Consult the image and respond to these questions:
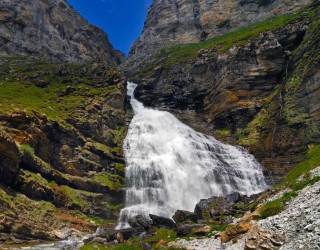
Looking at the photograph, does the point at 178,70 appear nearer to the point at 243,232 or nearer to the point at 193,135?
the point at 193,135

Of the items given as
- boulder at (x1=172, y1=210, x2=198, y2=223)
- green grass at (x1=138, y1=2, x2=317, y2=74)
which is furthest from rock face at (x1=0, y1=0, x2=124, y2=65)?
boulder at (x1=172, y1=210, x2=198, y2=223)

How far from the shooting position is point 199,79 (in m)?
88.1

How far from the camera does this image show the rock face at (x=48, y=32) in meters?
129

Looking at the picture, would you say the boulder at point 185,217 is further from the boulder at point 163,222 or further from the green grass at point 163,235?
the green grass at point 163,235

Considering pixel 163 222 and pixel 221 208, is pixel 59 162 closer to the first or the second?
pixel 163 222

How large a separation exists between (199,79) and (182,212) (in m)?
57.5

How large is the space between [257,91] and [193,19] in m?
76.9

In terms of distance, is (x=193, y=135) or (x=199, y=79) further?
(x=199, y=79)

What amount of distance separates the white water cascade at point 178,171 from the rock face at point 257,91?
455cm

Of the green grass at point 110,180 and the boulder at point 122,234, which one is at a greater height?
the green grass at point 110,180

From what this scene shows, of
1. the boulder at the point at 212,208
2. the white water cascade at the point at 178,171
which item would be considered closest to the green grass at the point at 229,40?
the white water cascade at the point at 178,171

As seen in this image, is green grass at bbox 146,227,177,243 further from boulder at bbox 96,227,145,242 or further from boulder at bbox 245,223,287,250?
boulder at bbox 245,223,287,250

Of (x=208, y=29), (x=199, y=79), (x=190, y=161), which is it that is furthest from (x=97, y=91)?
(x=208, y=29)

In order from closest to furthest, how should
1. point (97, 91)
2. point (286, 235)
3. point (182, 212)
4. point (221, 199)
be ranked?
point (286, 235) → point (182, 212) → point (221, 199) → point (97, 91)
